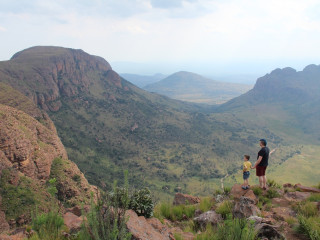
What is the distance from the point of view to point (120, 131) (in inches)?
3509

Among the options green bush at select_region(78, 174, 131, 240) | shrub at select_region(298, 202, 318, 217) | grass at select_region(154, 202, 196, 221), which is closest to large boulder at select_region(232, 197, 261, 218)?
shrub at select_region(298, 202, 318, 217)

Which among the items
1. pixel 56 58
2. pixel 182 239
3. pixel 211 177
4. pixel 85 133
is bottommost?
pixel 211 177

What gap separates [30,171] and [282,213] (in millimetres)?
29168

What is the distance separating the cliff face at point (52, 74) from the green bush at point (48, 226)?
74.3m

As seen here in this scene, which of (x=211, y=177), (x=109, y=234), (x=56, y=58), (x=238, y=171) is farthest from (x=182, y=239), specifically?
(x=56, y=58)

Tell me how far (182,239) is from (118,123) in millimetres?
88555

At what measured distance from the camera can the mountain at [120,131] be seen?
69.2m

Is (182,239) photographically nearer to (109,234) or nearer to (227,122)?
(109,234)

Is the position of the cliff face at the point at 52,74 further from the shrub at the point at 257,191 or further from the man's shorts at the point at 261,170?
the shrub at the point at 257,191

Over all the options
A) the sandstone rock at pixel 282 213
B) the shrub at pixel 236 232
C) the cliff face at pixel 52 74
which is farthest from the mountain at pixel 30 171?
the cliff face at pixel 52 74

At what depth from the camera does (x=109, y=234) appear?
421 cm

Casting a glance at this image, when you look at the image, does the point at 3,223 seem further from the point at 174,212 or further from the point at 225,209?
→ the point at 225,209

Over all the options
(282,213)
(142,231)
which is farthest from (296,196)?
(142,231)

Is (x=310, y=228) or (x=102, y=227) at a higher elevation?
(x=102, y=227)
